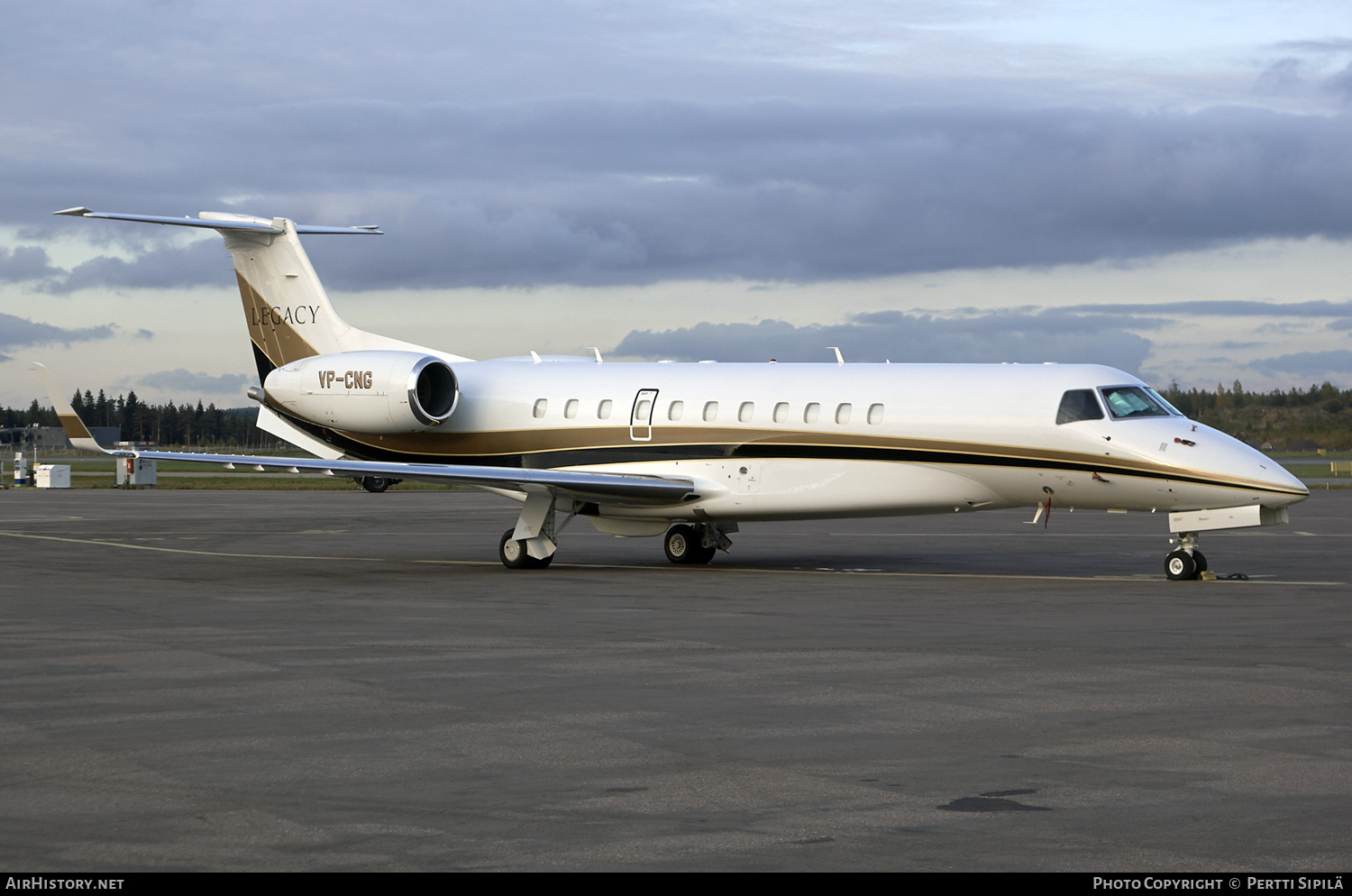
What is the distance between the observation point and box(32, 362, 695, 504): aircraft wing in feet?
67.8

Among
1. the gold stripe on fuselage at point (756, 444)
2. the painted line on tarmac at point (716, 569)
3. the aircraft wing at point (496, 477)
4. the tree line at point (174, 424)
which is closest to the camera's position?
the gold stripe on fuselage at point (756, 444)

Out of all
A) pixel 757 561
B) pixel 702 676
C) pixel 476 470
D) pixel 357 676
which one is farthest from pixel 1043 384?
pixel 357 676

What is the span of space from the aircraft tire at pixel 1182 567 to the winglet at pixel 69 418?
15736mm

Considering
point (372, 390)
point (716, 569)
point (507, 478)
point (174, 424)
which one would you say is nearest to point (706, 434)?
point (716, 569)

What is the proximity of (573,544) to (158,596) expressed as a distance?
1148 cm

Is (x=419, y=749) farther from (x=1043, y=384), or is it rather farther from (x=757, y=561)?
(x=757, y=561)

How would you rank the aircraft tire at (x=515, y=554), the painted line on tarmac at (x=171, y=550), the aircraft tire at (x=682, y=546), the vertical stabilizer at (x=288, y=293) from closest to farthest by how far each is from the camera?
the aircraft tire at (x=515, y=554), the aircraft tire at (x=682, y=546), the painted line on tarmac at (x=171, y=550), the vertical stabilizer at (x=288, y=293)

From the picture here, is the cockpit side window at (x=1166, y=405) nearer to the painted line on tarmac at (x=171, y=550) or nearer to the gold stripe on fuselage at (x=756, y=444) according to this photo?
the gold stripe on fuselage at (x=756, y=444)

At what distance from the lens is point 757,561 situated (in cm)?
2328

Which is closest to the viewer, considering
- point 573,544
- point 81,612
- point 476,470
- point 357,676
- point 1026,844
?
point 1026,844

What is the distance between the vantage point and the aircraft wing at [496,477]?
20656 mm

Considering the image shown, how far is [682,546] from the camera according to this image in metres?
23.1

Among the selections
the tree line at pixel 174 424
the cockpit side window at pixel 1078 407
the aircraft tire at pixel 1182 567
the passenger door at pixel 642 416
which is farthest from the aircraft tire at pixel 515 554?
the tree line at pixel 174 424

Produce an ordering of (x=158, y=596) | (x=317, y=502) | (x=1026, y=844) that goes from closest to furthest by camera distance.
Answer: (x=1026, y=844) < (x=158, y=596) < (x=317, y=502)
